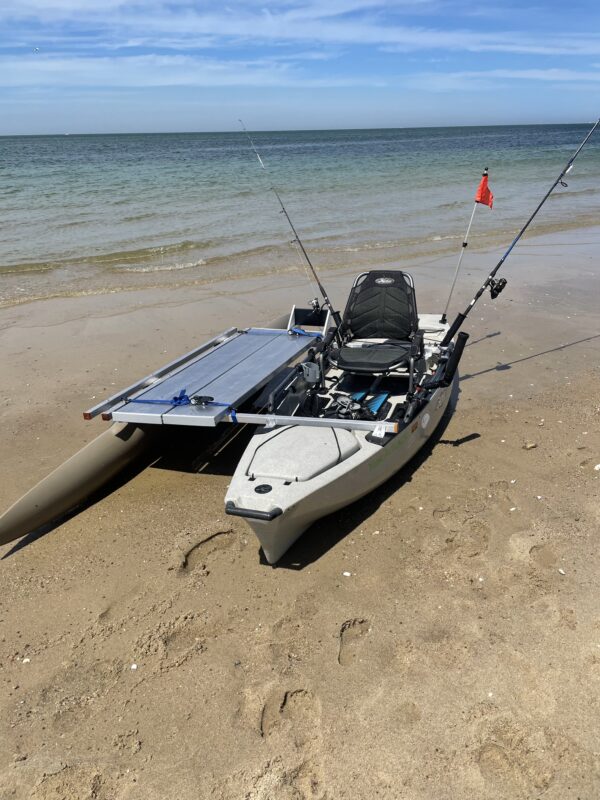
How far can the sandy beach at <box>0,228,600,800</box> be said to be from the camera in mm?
3625

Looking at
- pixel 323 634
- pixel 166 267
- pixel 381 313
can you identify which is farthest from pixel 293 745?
pixel 166 267

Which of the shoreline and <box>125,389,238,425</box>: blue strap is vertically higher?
<box>125,389,238,425</box>: blue strap

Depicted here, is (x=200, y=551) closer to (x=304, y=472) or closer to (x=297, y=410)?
(x=304, y=472)

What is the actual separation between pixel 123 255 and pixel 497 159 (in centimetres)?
4437

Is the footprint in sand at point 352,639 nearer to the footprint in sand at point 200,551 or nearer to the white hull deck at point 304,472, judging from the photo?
the white hull deck at point 304,472

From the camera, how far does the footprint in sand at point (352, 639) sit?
4.36 meters

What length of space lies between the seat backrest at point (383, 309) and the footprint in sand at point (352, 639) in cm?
433

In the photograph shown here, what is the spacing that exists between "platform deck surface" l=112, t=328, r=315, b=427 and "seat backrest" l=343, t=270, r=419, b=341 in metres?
0.82

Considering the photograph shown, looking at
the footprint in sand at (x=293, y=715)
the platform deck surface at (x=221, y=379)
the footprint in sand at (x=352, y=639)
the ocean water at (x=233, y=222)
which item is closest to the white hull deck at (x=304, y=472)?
the platform deck surface at (x=221, y=379)

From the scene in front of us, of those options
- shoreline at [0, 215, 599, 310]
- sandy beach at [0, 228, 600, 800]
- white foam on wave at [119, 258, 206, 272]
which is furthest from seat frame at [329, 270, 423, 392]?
white foam on wave at [119, 258, 206, 272]

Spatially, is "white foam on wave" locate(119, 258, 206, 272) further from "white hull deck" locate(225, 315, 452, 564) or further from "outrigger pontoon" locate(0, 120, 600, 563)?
"white hull deck" locate(225, 315, 452, 564)

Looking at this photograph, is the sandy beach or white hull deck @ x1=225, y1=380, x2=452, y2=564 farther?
white hull deck @ x1=225, y1=380, x2=452, y2=564

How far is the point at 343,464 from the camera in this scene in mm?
5320

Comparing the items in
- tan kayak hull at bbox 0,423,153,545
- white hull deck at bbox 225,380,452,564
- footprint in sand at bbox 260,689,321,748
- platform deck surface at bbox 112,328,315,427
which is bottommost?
footprint in sand at bbox 260,689,321,748
